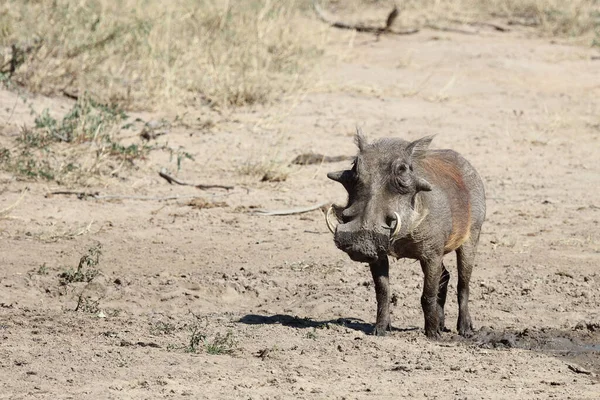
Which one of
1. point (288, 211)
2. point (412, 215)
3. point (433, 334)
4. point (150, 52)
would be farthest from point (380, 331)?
point (150, 52)

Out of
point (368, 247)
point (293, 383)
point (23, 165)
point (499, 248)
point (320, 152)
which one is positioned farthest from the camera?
point (320, 152)

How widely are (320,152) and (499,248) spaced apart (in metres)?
2.77

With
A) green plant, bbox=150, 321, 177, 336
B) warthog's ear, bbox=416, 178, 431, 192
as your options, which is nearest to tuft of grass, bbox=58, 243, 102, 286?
green plant, bbox=150, 321, 177, 336

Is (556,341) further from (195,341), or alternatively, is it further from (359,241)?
(195,341)

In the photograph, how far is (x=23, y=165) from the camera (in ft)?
31.3

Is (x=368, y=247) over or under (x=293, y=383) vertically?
over

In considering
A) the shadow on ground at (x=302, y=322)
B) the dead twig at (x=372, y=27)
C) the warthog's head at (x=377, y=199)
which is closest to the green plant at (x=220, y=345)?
the shadow on ground at (x=302, y=322)

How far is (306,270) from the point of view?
25.5 ft

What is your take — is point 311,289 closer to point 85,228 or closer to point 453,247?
point 453,247

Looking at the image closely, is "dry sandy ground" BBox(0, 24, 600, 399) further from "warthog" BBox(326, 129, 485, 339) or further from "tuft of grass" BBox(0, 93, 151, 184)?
"warthog" BBox(326, 129, 485, 339)

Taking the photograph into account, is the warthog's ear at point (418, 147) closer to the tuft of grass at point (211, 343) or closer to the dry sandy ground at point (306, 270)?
the dry sandy ground at point (306, 270)

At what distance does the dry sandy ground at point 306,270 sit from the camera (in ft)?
17.8

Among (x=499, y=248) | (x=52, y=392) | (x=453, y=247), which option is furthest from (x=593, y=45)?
(x=52, y=392)

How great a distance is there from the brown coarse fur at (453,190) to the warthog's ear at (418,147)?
0.10 m
